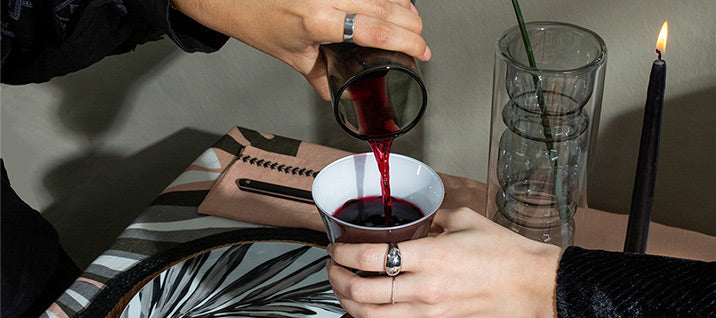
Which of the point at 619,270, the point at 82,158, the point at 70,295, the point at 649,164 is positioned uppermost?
the point at 649,164

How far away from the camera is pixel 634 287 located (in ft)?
1.94

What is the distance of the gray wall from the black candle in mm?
459

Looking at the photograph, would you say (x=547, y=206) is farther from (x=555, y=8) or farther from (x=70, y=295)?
(x=70, y=295)

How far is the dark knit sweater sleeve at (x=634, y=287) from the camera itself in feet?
1.90

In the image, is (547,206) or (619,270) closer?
(619,270)

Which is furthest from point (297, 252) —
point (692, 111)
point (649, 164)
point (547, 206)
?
point (692, 111)

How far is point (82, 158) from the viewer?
1.58 meters

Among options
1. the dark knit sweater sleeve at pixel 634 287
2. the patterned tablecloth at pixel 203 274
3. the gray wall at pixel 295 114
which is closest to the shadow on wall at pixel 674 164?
the gray wall at pixel 295 114

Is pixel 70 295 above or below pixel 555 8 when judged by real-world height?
below

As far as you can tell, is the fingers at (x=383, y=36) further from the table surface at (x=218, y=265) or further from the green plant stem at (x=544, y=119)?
the table surface at (x=218, y=265)

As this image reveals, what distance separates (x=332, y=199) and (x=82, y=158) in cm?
119

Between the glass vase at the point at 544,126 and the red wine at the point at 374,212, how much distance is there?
7.7 inches

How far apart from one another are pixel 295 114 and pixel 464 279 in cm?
81

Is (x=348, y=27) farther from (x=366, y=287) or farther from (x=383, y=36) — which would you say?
(x=366, y=287)
